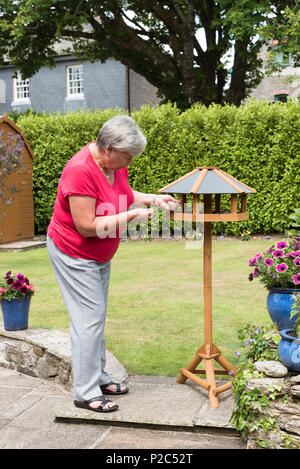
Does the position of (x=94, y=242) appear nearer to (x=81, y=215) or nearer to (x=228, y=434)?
(x=81, y=215)

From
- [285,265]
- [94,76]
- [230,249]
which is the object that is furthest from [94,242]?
[94,76]

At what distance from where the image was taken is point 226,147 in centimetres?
1265

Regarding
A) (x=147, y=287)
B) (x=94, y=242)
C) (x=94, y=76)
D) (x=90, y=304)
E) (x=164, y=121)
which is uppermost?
(x=94, y=76)

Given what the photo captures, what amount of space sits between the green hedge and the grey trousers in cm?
930

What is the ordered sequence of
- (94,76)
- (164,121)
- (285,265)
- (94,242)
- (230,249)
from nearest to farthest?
(94,242) < (285,265) < (230,249) < (164,121) < (94,76)

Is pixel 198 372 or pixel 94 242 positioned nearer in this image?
pixel 94 242

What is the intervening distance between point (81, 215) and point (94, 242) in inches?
11.1

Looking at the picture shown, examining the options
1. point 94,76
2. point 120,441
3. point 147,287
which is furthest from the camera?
point 94,76

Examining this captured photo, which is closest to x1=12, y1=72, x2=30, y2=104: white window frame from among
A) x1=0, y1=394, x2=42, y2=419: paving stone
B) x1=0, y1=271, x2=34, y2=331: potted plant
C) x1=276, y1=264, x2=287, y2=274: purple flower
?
x1=0, y1=271, x2=34, y2=331: potted plant

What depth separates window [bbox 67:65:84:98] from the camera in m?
23.9

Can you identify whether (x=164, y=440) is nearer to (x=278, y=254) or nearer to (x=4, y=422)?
(x=4, y=422)

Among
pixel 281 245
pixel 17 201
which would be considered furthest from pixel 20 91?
pixel 281 245

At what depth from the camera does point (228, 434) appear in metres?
3.22

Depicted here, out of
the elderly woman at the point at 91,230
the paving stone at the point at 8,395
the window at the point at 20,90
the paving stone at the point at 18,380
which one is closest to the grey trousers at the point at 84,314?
the elderly woman at the point at 91,230
